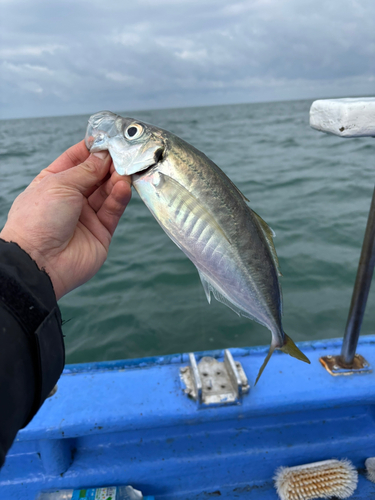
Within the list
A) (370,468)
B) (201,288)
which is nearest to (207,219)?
(370,468)

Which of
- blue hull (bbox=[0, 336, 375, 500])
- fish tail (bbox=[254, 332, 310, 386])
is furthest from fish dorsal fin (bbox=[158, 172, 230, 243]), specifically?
blue hull (bbox=[0, 336, 375, 500])

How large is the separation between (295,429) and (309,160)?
11553mm

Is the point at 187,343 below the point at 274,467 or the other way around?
below

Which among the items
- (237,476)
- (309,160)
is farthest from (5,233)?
(309,160)

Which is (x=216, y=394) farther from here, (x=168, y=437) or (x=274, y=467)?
(x=274, y=467)

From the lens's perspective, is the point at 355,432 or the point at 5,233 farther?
the point at 355,432

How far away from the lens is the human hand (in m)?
1.45

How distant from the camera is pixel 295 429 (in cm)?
224

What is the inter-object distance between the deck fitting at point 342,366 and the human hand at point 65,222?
1598 mm

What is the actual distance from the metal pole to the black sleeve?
155 cm

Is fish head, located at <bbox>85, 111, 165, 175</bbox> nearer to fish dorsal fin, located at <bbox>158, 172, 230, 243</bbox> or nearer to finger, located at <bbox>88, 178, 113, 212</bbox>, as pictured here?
fish dorsal fin, located at <bbox>158, 172, 230, 243</bbox>

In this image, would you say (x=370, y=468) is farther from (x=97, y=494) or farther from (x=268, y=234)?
(x=268, y=234)

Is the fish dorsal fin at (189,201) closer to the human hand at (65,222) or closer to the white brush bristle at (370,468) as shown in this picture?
the human hand at (65,222)

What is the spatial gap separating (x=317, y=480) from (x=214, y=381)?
85 cm
